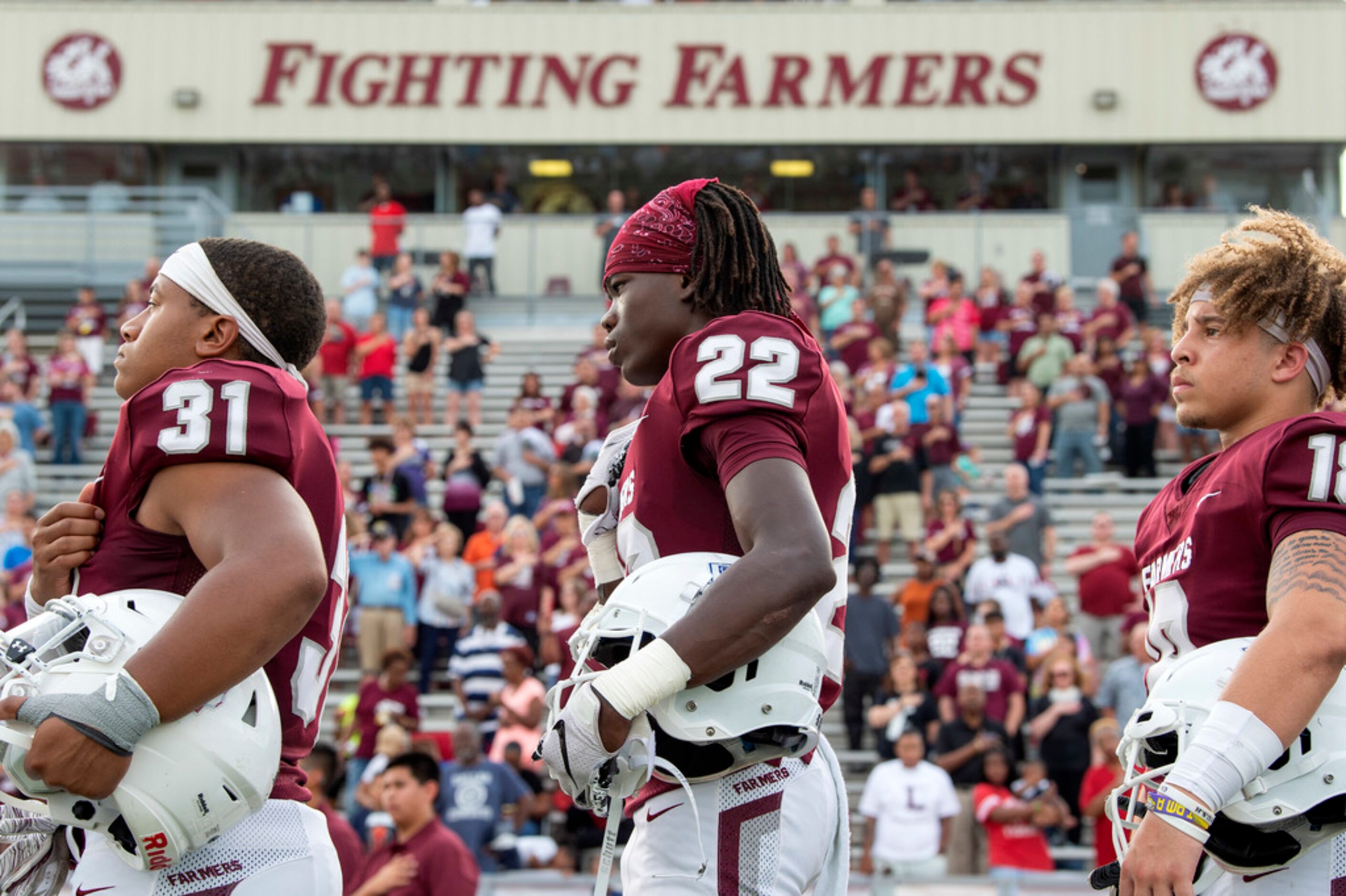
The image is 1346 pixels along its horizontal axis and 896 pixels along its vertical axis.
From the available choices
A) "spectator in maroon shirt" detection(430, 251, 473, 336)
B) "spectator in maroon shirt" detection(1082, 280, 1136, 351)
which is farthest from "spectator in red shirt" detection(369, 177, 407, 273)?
"spectator in maroon shirt" detection(1082, 280, 1136, 351)

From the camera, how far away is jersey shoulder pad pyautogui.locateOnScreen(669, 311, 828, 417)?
111 inches

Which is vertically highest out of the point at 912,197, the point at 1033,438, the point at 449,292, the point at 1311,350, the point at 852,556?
the point at 912,197

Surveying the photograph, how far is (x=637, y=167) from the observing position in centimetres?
2534

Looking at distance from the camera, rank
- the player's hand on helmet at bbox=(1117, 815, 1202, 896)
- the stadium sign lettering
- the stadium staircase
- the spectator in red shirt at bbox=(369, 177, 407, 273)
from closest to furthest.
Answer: the player's hand on helmet at bbox=(1117, 815, 1202, 896) < the stadium staircase < the spectator in red shirt at bbox=(369, 177, 407, 273) < the stadium sign lettering

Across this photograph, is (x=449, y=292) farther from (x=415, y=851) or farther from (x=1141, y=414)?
(x=415, y=851)

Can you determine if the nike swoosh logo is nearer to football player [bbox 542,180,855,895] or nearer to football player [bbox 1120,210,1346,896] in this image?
football player [bbox 542,180,855,895]

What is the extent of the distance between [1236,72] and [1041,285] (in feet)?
30.0

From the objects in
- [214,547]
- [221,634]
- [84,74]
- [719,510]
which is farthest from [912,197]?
[221,634]

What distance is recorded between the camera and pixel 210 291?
312 cm

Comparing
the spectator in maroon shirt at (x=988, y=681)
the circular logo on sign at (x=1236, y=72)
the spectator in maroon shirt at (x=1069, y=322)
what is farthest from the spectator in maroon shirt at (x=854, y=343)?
the circular logo on sign at (x=1236, y=72)

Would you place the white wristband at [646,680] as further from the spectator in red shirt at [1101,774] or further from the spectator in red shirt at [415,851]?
the spectator in red shirt at [1101,774]

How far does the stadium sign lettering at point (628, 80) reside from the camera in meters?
24.7

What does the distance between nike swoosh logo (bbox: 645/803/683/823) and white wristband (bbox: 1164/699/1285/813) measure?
867 mm

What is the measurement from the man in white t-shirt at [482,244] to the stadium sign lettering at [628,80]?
3.92 metres
